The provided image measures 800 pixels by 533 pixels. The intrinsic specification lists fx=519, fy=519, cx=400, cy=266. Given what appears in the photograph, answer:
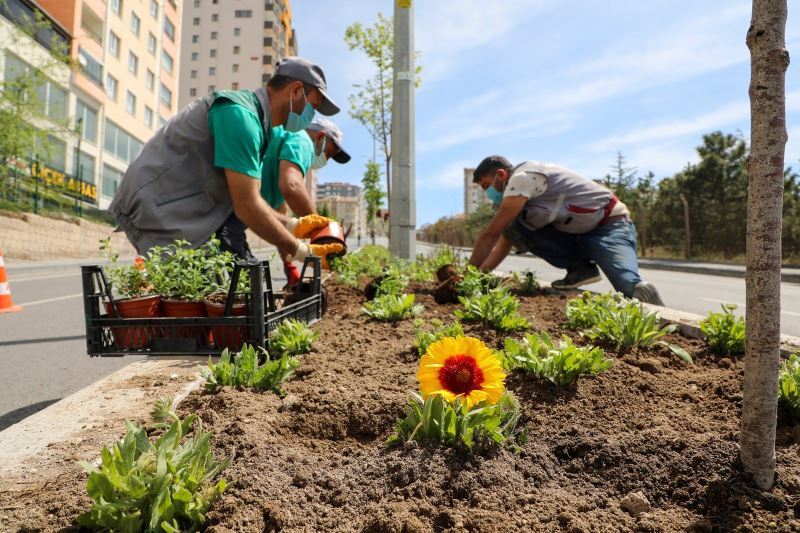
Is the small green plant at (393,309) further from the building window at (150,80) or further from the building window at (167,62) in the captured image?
the building window at (167,62)

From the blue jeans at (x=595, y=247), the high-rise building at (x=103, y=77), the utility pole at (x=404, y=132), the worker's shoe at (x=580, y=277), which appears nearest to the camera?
the blue jeans at (x=595, y=247)

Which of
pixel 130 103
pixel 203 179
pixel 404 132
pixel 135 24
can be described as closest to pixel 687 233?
pixel 404 132

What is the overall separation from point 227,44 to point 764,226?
72835mm

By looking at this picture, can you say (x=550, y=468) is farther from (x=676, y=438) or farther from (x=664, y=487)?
(x=676, y=438)

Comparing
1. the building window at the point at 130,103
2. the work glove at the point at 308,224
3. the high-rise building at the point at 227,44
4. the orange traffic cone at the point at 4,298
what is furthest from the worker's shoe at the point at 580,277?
the high-rise building at the point at 227,44

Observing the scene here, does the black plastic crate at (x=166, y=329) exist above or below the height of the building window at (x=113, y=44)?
below

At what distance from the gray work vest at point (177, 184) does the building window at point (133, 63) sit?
117 ft

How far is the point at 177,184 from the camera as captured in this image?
306 cm

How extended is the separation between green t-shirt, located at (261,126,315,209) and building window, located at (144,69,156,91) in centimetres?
3686

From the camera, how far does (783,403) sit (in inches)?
63.2

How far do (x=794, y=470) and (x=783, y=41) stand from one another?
1.02 meters

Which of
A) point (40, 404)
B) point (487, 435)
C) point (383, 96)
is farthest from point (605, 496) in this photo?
point (383, 96)

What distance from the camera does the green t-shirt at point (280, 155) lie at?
14.1 feet

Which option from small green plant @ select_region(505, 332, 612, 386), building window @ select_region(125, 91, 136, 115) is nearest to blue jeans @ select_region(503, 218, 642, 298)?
small green plant @ select_region(505, 332, 612, 386)
